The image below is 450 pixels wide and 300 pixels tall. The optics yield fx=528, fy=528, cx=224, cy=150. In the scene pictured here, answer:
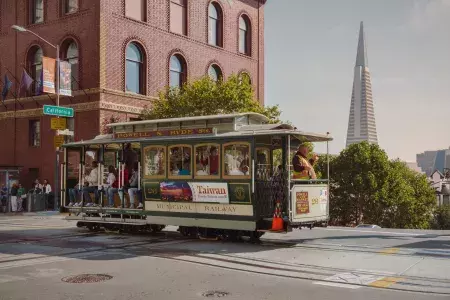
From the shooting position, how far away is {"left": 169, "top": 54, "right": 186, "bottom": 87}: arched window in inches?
1502

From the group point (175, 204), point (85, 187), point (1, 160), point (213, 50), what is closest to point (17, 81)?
point (1, 160)

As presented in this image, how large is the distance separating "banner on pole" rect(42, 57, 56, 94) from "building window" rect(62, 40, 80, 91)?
3.43 meters

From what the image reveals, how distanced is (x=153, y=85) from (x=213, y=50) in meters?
7.38

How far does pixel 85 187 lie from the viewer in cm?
1895

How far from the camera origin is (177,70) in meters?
38.6

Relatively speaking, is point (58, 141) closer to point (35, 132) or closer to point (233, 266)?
point (35, 132)

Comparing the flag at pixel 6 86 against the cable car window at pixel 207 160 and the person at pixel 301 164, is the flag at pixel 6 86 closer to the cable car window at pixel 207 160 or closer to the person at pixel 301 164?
the cable car window at pixel 207 160

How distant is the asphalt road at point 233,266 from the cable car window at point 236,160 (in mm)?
2004

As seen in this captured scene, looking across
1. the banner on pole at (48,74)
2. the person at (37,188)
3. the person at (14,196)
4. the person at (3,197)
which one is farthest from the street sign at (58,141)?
the person at (3,197)

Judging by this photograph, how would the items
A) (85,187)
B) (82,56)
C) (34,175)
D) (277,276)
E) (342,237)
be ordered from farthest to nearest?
(34,175), (82,56), (85,187), (342,237), (277,276)

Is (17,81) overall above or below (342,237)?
above

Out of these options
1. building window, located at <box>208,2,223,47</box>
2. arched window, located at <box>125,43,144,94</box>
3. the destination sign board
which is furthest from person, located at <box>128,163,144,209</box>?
building window, located at <box>208,2,223,47</box>

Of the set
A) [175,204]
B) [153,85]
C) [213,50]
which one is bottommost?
[175,204]

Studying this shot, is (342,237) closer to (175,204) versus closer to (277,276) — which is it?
(175,204)
